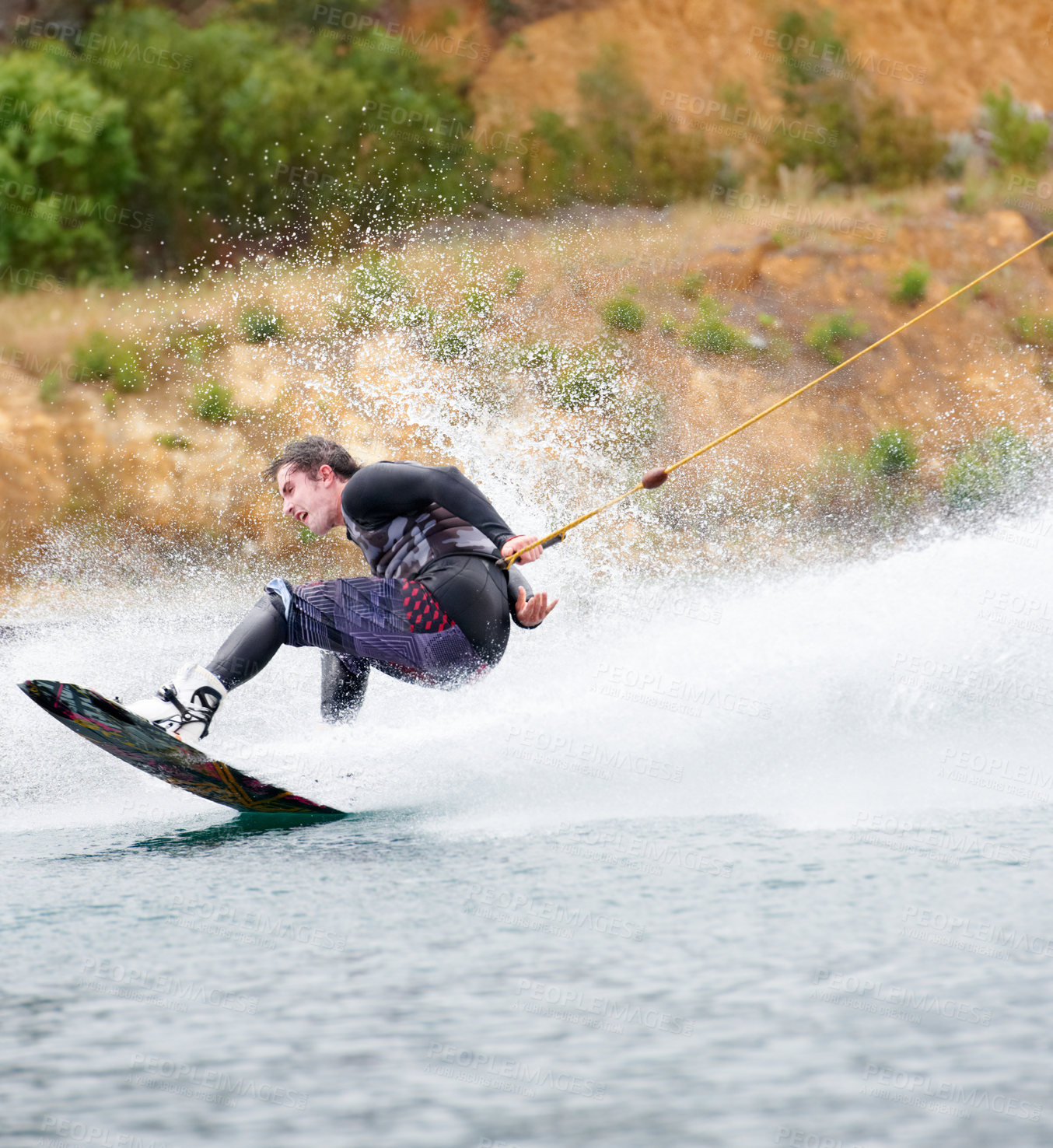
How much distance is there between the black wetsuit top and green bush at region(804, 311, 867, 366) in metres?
13.2

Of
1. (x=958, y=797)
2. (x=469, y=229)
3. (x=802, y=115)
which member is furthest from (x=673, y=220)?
(x=958, y=797)

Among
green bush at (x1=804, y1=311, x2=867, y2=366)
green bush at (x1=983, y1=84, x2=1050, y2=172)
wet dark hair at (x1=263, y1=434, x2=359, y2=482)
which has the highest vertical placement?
green bush at (x1=983, y1=84, x2=1050, y2=172)

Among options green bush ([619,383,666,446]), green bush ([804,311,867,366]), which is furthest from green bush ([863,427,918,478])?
green bush ([619,383,666,446])

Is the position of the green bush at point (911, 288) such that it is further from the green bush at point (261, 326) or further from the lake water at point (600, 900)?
the lake water at point (600, 900)

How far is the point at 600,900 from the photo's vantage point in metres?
3.29

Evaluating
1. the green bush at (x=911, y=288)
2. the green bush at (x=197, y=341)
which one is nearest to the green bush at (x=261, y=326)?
the green bush at (x=197, y=341)

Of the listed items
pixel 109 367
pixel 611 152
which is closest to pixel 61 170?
pixel 109 367

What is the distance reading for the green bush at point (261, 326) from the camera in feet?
52.9

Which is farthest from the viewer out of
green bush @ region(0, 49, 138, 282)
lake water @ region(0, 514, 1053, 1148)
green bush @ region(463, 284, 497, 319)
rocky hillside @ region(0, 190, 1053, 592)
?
green bush @ region(0, 49, 138, 282)

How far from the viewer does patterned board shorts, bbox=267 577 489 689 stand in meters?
4.43

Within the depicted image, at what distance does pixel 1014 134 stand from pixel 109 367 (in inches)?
561

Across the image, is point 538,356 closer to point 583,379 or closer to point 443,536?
point 583,379

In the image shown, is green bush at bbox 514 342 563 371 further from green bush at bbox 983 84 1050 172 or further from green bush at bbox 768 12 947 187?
green bush at bbox 983 84 1050 172

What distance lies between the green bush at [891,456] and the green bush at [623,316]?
3.21m
